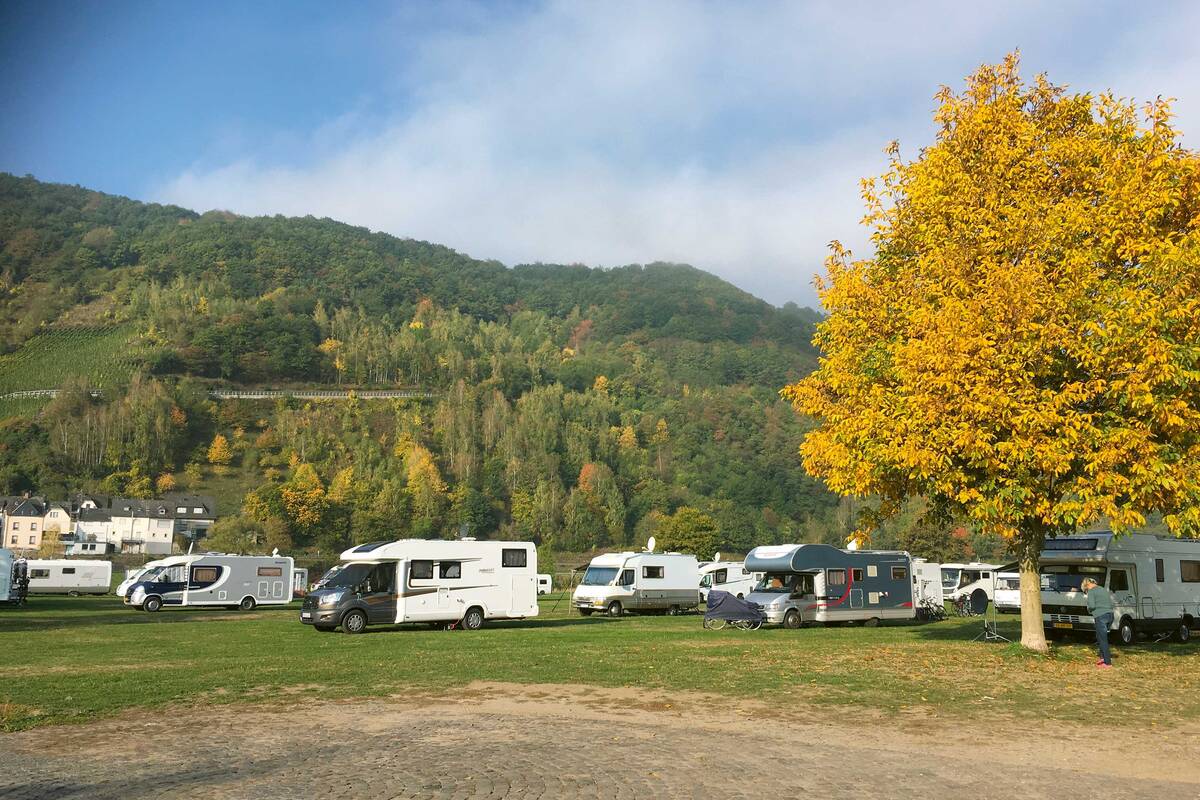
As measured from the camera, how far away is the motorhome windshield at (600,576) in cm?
3753

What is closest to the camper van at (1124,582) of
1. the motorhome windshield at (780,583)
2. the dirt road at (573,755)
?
the motorhome windshield at (780,583)

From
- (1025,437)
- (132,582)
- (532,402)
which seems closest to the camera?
(1025,437)

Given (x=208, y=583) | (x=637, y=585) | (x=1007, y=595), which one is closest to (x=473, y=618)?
(x=637, y=585)

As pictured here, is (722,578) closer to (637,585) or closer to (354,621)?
(637,585)

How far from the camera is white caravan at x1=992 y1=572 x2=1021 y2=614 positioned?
131 ft

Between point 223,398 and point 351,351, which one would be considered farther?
point 351,351

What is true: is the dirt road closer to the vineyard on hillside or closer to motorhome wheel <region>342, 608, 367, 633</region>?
motorhome wheel <region>342, 608, 367, 633</region>

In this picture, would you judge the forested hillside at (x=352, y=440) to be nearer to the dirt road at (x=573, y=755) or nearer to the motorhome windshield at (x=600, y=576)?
the motorhome windshield at (x=600, y=576)

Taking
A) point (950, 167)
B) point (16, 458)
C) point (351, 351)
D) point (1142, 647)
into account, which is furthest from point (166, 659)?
point (351, 351)

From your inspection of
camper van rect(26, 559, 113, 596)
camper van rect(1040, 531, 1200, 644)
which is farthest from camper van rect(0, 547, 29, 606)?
camper van rect(1040, 531, 1200, 644)

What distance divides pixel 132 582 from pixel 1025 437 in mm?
40641

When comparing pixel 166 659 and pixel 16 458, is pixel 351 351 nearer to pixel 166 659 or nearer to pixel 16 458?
pixel 16 458

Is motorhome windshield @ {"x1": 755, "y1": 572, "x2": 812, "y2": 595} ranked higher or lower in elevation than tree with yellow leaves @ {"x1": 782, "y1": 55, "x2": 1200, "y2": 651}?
lower

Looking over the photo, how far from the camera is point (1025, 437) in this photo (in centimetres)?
1616
